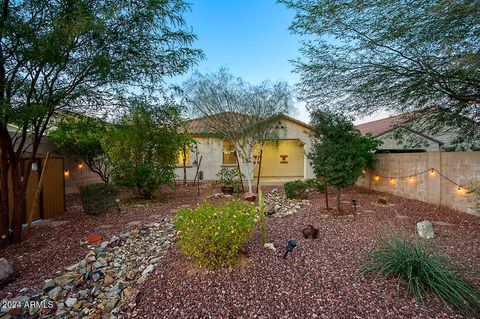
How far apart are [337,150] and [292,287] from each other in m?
3.53

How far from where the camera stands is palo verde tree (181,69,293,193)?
26.9 feet

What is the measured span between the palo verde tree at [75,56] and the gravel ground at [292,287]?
10.4 feet

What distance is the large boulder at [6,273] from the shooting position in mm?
2900

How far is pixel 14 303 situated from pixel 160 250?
1.63 meters

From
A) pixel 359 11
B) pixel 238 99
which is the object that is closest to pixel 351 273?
pixel 359 11

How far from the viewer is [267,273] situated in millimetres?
2727

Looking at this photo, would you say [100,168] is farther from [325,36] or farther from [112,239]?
[325,36]

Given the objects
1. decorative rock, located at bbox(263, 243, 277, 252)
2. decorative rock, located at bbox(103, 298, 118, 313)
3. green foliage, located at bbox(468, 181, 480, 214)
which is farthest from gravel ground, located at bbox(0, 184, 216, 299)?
green foliage, located at bbox(468, 181, 480, 214)

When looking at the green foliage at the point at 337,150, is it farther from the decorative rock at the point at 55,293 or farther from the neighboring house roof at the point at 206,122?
the decorative rock at the point at 55,293

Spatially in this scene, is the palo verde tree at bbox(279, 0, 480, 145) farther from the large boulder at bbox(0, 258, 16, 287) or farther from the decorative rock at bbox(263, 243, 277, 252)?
the large boulder at bbox(0, 258, 16, 287)

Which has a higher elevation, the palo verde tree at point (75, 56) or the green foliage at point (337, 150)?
the palo verde tree at point (75, 56)

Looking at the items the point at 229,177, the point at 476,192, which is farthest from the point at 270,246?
the point at 229,177

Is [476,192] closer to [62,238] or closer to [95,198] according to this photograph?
[62,238]

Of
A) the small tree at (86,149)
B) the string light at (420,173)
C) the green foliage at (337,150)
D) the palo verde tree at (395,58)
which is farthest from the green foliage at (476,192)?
the small tree at (86,149)
